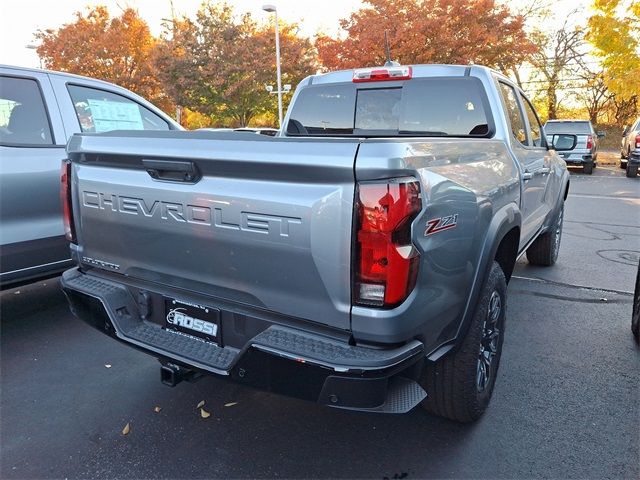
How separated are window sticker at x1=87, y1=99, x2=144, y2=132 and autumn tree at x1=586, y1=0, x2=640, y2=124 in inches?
607

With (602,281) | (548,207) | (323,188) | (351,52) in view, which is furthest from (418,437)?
(351,52)

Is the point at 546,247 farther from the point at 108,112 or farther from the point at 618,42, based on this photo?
the point at 618,42

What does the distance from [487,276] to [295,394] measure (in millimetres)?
1146

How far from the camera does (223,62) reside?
2564 centimetres

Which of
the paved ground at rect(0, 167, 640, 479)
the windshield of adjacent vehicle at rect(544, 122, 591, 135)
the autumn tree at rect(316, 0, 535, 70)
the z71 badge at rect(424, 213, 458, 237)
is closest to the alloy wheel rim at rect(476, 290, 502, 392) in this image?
the paved ground at rect(0, 167, 640, 479)

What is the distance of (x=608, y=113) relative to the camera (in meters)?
33.1

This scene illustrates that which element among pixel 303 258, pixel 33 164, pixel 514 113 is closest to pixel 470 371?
pixel 303 258

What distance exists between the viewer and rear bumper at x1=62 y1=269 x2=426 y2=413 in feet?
6.12

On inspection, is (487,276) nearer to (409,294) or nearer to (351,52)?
(409,294)

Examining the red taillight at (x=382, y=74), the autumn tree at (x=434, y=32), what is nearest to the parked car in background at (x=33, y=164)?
the red taillight at (x=382, y=74)

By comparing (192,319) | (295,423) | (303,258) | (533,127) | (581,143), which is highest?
(533,127)

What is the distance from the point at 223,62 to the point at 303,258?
25895 mm

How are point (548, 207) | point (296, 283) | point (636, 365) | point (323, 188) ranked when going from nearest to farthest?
point (323, 188)
point (296, 283)
point (636, 365)
point (548, 207)

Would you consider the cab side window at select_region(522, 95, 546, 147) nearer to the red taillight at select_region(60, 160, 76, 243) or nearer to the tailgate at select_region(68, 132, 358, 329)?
the tailgate at select_region(68, 132, 358, 329)
